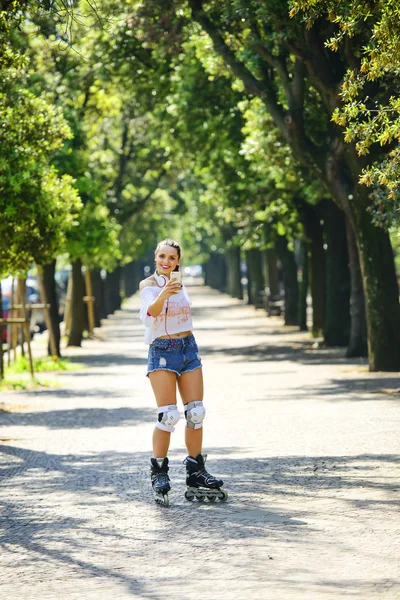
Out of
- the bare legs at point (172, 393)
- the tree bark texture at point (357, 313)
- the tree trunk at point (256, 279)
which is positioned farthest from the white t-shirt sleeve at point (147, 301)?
the tree trunk at point (256, 279)

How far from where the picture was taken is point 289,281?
131 feet

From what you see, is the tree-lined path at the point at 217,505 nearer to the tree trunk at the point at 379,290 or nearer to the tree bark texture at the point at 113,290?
the tree trunk at the point at 379,290

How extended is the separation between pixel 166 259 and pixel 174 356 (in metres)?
0.66

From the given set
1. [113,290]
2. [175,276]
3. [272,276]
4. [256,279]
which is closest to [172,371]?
[175,276]

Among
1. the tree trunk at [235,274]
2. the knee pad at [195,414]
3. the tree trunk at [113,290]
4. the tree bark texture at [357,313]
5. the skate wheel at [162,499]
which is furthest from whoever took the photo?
the tree trunk at [235,274]

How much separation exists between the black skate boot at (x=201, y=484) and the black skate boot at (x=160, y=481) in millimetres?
175

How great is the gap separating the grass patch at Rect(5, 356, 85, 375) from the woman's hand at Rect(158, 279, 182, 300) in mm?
14303

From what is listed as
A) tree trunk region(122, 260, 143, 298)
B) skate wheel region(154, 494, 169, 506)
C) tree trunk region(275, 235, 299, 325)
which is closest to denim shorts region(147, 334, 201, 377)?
skate wheel region(154, 494, 169, 506)

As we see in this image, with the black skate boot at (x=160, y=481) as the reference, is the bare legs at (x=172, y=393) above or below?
above

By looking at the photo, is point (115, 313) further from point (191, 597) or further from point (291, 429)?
point (191, 597)

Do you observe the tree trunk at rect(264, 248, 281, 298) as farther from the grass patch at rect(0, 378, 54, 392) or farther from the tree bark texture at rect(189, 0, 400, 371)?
the grass patch at rect(0, 378, 54, 392)

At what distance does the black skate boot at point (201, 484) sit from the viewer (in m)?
8.32

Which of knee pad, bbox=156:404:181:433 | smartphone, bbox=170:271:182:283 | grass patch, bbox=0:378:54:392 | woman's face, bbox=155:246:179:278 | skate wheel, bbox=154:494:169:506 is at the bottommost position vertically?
grass patch, bbox=0:378:54:392

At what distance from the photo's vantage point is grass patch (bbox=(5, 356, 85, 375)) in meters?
22.9
